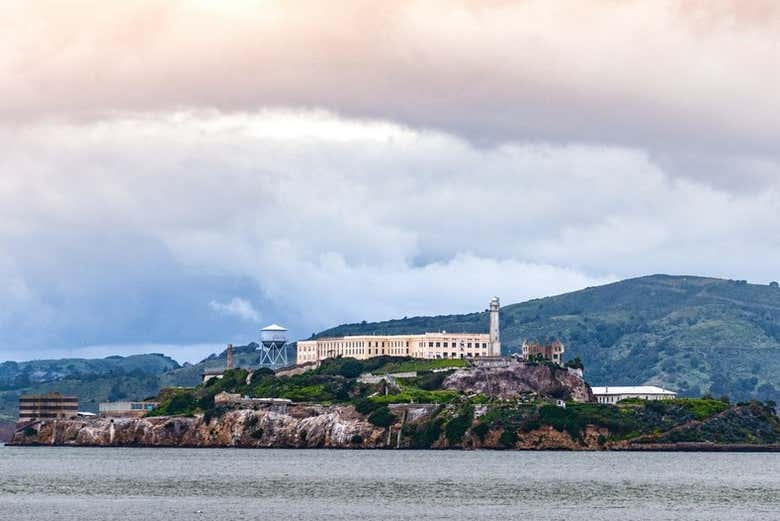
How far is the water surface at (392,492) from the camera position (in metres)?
128

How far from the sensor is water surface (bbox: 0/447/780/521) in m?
128

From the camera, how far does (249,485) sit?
525 ft

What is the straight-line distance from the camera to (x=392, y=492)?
151500mm

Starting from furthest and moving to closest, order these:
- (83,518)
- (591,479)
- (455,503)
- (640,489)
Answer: (591,479) < (640,489) < (455,503) < (83,518)

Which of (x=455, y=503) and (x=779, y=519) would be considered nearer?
(x=779, y=519)

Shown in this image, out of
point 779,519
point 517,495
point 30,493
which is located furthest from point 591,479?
point 30,493

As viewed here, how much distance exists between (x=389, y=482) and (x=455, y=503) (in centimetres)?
2867

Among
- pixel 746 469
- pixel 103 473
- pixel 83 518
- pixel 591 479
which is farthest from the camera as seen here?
pixel 746 469

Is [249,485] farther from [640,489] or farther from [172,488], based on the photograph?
[640,489]

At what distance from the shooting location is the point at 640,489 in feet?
515

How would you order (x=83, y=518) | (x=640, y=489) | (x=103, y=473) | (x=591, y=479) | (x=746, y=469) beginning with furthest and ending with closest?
(x=746, y=469) < (x=103, y=473) < (x=591, y=479) < (x=640, y=489) < (x=83, y=518)

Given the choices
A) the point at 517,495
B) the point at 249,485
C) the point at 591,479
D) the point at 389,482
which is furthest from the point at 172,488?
the point at 591,479

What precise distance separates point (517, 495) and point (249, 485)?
28.9 meters

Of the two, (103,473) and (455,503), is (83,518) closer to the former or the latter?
(455,503)
